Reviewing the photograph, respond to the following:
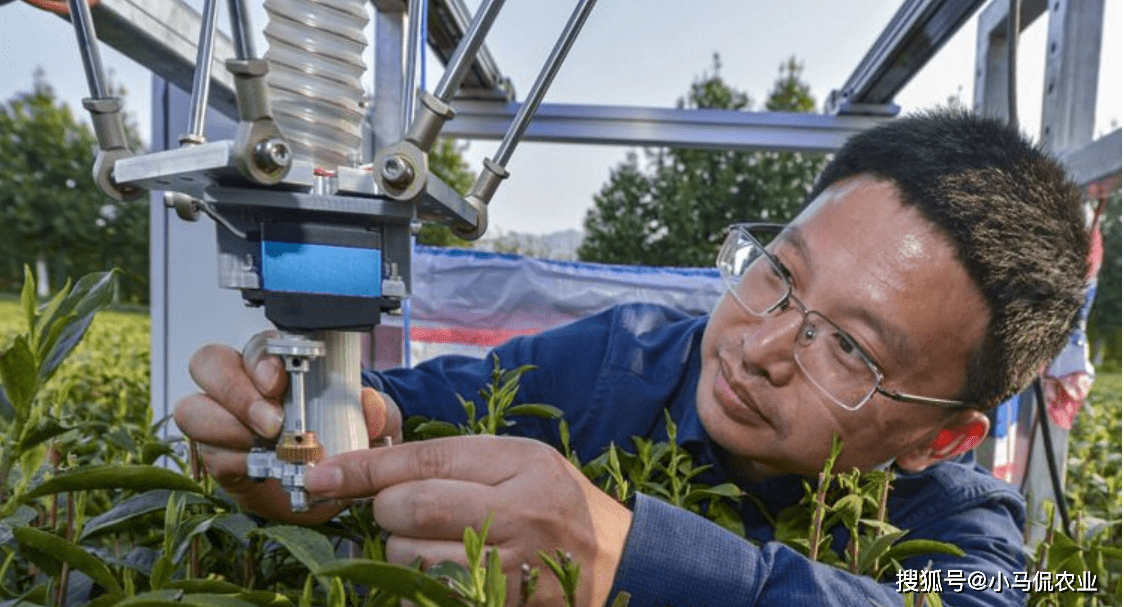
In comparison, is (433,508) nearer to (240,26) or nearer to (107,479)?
(107,479)

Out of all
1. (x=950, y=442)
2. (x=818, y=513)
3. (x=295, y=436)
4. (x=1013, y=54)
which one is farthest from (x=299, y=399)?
(x=1013, y=54)

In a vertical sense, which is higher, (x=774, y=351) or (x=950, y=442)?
(x=774, y=351)

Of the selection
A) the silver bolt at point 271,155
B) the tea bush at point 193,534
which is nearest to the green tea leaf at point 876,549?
the tea bush at point 193,534

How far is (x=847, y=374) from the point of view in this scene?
875mm

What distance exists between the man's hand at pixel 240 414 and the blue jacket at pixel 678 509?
227mm

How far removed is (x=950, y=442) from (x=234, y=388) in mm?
845

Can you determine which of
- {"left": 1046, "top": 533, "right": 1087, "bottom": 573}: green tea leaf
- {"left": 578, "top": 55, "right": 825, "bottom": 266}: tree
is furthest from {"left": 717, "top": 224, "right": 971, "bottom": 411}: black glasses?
{"left": 578, "top": 55, "right": 825, "bottom": 266}: tree

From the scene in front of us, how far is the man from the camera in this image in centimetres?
58

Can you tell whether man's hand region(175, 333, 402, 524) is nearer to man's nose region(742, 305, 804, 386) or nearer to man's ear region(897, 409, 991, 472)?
man's nose region(742, 305, 804, 386)

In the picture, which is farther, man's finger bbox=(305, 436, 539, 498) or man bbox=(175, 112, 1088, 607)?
man bbox=(175, 112, 1088, 607)

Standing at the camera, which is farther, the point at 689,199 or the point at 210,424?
the point at 689,199

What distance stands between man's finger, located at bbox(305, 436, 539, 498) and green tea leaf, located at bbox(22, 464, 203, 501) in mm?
104

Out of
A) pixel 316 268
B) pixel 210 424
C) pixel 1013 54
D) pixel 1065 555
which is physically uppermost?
pixel 1013 54

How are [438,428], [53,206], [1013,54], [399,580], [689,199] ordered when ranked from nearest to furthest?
[399,580] < [438,428] < [1013,54] < [53,206] < [689,199]
